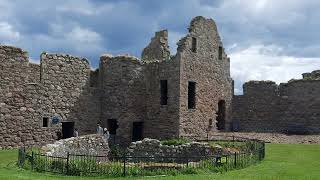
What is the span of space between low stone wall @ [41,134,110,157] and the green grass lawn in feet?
7.53

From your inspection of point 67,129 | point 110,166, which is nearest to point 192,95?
point 67,129

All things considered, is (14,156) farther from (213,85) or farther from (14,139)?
(213,85)

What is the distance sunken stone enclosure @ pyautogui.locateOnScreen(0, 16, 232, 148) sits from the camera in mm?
36562

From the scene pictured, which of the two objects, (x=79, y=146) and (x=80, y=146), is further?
(x=80, y=146)

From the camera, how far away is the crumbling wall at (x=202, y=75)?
129 ft

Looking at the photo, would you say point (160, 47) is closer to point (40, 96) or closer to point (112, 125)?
point (112, 125)

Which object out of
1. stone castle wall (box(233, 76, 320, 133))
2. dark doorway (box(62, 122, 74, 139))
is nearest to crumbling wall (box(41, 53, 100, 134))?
dark doorway (box(62, 122, 74, 139))

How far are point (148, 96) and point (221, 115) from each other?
27.8 ft

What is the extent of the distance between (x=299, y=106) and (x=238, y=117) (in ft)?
18.9

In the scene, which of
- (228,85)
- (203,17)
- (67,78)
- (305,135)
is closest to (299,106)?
(305,135)

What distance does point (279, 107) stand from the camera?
4484cm

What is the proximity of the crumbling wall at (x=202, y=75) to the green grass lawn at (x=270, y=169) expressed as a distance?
9.73 m

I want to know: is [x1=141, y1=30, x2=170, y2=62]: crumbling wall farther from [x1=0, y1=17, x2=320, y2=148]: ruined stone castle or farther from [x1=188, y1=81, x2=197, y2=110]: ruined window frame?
[x1=188, y1=81, x2=197, y2=110]: ruined window frame

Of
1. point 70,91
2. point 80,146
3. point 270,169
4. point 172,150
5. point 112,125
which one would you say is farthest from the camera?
point 112,125
